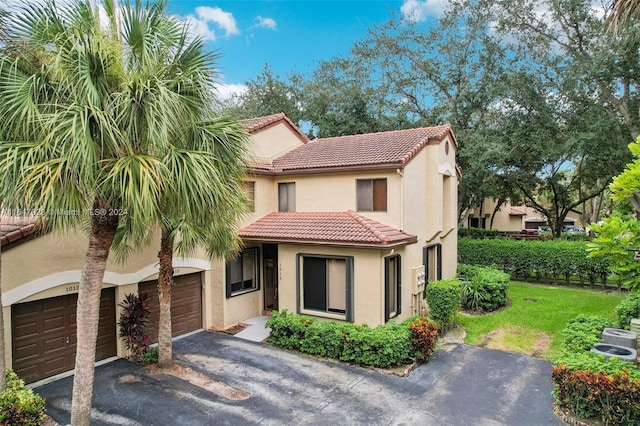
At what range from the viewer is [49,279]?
32.9ft

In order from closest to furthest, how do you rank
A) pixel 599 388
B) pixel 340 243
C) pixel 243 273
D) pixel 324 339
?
1. pixel 599 388
2. pixel 324 339
3. pixel 340 243
4. pixel 243 273

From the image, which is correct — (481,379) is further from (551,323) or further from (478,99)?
(478,99)

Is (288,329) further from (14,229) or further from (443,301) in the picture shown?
(14,229)

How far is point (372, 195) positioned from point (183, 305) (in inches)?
315

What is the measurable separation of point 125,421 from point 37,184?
18.0 feet

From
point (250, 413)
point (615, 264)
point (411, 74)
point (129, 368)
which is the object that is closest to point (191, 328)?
point (129, 368)

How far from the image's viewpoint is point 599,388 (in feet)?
25.8

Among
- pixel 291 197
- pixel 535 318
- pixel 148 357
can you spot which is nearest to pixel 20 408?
pixel 148 357

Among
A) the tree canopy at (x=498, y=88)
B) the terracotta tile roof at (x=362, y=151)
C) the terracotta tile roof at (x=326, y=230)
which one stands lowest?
the terracotta tile roof at (x=326, y=230)

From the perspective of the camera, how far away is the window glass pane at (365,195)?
14.5 meters

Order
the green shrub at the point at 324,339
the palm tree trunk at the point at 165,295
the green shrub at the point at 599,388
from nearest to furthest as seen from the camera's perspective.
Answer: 1. the green shrub at the point at 599,388
2. the palm tree trunk at the point at 165,295
3. the green shrub at the point at 324,339

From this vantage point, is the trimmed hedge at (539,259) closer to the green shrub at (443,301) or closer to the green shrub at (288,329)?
the green shrub at (443,301)

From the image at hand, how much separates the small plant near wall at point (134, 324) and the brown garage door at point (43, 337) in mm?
1266

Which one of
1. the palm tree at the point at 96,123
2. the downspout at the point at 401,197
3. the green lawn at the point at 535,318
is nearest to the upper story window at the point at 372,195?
the downspout at the point at 401,197
